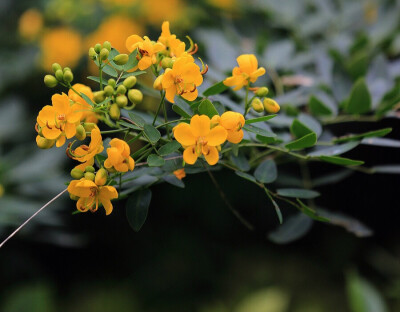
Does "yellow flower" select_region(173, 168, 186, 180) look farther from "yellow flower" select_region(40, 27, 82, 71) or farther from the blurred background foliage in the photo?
"yellow flower" select_region(40, 27, 82, 71)

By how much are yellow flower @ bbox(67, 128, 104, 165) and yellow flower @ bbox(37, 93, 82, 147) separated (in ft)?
0.07

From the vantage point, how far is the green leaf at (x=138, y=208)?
671 mm

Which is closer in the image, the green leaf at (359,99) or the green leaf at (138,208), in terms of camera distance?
the green leaf at (138,208)

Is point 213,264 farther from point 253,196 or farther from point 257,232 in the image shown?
point 253,196

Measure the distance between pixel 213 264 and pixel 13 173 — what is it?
0.98 metres

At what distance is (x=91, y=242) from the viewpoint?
80.7 inches

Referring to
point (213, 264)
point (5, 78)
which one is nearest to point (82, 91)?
point (5, 78)

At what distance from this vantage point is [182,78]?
24.2 inches

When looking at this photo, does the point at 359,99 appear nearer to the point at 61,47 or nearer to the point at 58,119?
the point at 58,119

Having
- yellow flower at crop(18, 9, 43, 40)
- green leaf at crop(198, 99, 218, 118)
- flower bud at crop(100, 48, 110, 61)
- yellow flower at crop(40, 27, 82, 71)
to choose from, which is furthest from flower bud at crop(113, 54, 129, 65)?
yellow flower at crop(18, 9, 43, 40)

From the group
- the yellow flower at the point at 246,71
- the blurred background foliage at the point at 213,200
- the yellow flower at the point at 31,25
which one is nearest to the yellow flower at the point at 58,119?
the yellow flower at the point at 246,71

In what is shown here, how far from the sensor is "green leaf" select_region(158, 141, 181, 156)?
64cm

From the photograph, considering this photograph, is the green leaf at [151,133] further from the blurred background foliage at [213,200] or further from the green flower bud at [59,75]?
the blurred background foliage at [213,200]

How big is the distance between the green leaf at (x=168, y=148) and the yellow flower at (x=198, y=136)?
4 centimetres
